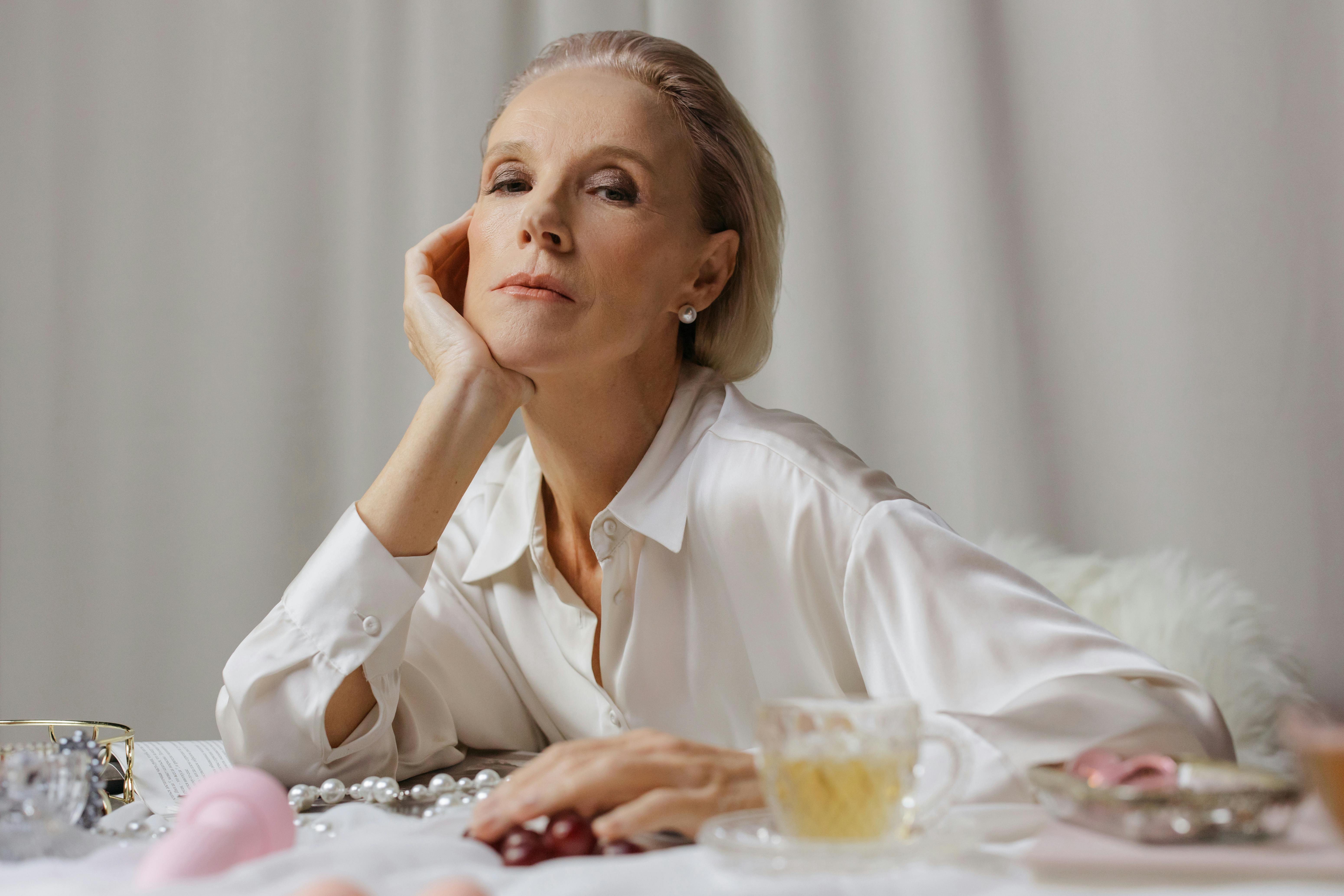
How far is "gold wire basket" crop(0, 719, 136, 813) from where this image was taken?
1174 millimetres

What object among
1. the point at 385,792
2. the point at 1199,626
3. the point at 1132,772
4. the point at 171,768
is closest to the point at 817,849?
the point at 1132,772

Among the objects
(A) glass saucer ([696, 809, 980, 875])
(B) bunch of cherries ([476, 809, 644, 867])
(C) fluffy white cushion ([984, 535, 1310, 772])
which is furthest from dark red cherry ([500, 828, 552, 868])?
(C) fluffy white cushion ([984, 535, 1310, 772])

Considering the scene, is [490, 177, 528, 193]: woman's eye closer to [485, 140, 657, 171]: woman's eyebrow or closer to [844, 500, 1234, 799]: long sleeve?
[485, 140, 657, 171]: woman's eyebrow

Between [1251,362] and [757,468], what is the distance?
1414mm

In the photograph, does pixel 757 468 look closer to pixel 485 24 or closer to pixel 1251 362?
pixel 1251 362

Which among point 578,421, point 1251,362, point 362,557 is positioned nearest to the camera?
point 362,557

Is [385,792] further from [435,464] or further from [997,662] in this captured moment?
[997,662]

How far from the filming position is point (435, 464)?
1378 millimetres

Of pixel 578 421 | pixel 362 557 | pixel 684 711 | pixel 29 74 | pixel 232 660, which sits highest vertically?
pixel 29 74

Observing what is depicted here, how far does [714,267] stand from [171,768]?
1.00m

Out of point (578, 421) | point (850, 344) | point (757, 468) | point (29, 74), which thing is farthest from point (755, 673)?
point (29, 74)

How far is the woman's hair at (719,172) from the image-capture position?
1.62 meters

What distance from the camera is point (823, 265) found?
2676 millimetres

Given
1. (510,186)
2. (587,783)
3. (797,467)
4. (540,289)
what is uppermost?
(510,186)
